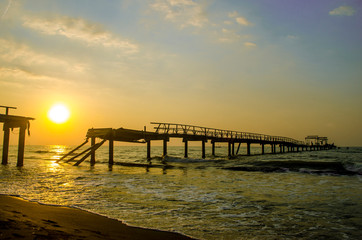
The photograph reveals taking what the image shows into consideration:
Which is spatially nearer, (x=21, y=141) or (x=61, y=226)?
(x=61, y=226)

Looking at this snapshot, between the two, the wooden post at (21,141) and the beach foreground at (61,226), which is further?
the wooden post at (21,141)

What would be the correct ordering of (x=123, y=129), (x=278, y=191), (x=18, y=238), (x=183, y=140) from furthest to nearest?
(x=183, y=140) < (x=123, y=129) < (x=278, y=191) < (x=18, y=238)

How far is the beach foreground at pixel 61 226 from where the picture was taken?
4328 mm

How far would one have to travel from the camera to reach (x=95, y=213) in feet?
20.8

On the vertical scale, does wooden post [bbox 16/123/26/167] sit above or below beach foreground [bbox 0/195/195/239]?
above

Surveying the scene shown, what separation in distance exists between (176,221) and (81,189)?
5.49 m

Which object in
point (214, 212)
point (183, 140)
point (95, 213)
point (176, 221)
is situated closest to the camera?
point (176, 221)

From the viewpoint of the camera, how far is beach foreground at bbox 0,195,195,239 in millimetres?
4328

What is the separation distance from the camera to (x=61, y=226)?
4.94 meters

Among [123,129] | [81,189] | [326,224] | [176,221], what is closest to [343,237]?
[326,224]

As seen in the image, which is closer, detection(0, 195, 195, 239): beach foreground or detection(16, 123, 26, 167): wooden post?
detection(0, 195, 195, 239): beach foreground

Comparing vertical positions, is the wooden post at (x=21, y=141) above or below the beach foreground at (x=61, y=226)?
above

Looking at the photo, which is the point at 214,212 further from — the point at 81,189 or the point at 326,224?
the point at 81,189

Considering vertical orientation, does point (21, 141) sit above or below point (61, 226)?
above
